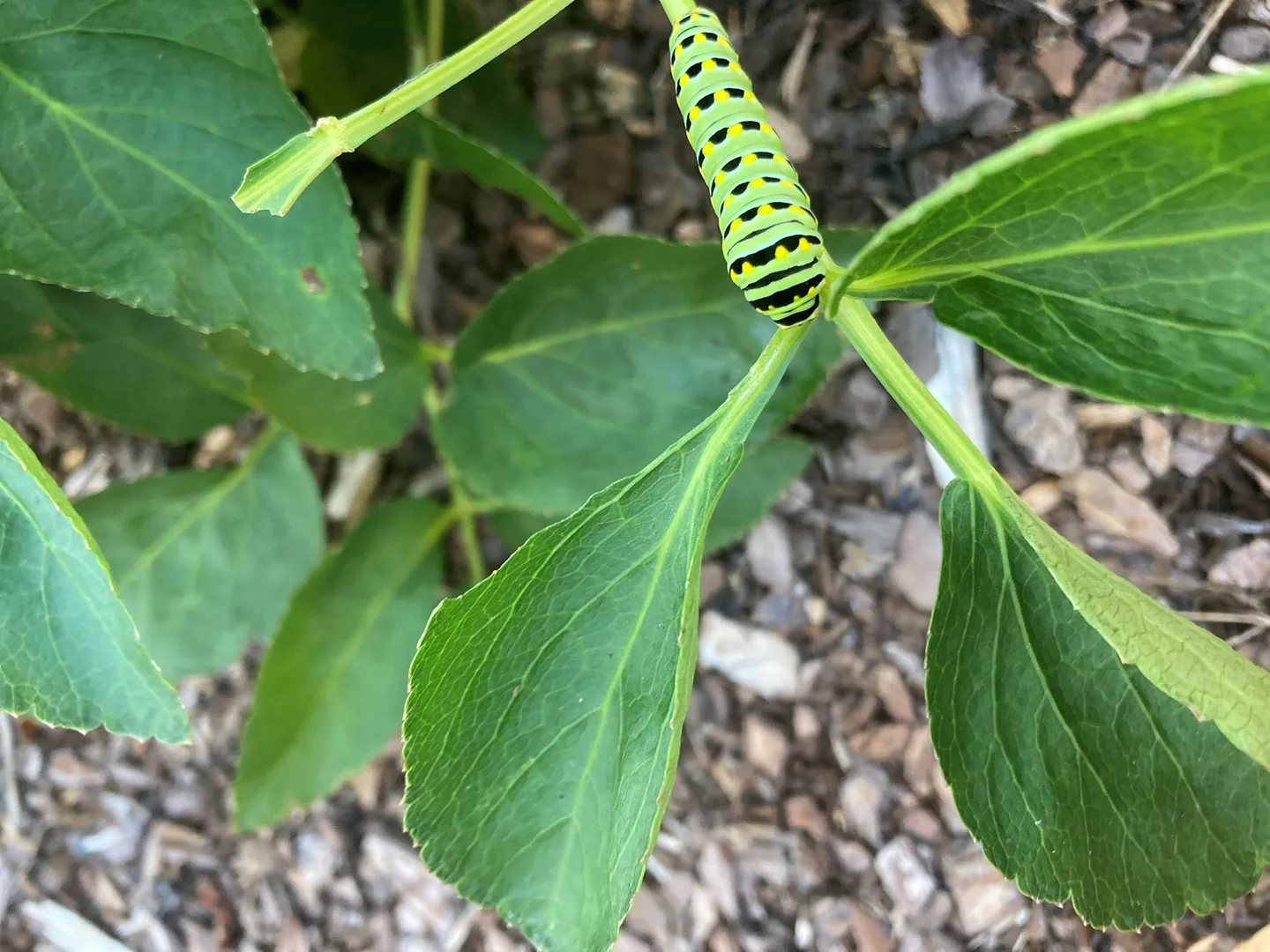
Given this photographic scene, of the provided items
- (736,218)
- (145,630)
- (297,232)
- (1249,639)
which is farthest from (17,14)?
(1249,639)

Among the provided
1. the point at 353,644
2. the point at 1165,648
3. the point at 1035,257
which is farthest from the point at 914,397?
the point at 353,644

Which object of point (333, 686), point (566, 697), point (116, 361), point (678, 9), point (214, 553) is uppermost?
point (678, 9)

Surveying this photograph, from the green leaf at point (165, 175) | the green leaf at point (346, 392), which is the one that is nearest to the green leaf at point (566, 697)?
the green leaf at point (165, 175)

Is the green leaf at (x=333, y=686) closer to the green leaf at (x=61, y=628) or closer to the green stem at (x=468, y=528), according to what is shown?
the green stem at (x=468, y=528)

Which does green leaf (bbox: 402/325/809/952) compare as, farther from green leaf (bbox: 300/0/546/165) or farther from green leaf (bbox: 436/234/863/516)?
green leaf (bbox: 300/0/546/165)

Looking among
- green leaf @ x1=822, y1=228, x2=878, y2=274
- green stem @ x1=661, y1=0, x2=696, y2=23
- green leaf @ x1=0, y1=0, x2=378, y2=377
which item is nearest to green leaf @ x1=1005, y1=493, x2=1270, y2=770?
green leaf @ x1=822, y1=228, x2=878, y2=274

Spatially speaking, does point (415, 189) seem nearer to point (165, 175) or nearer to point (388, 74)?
point (388, 74)

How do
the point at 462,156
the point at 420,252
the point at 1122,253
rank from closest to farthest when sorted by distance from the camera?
the point at 1122,253 → the point at 462,156 → the point at 420,252
